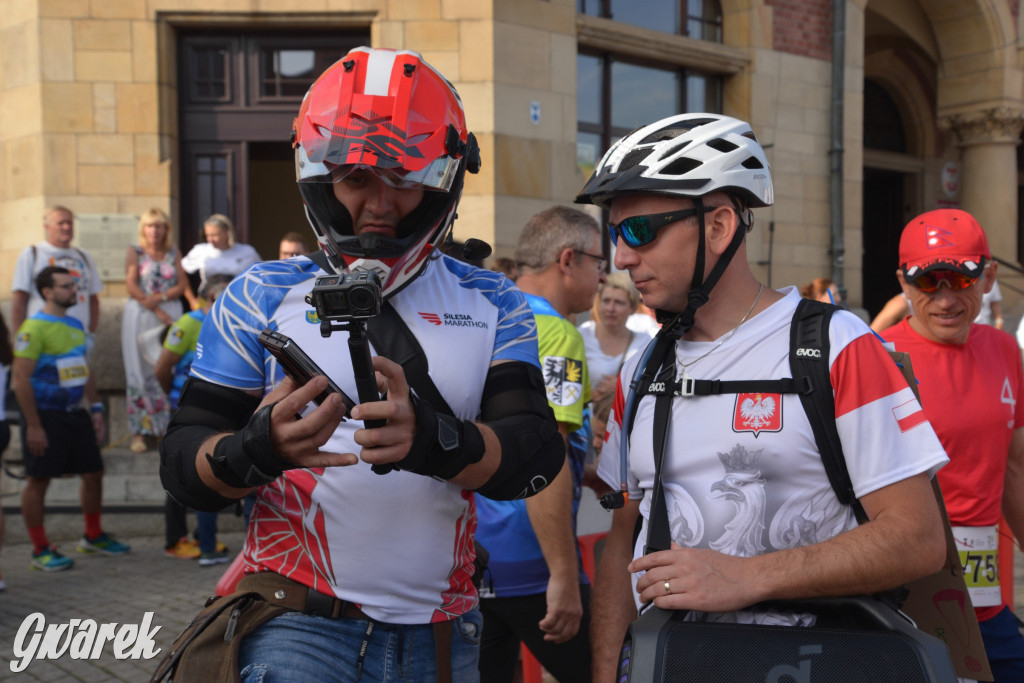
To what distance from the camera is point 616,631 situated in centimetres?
209

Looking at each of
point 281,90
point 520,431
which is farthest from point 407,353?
point 281,90

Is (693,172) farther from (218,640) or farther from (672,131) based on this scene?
(218,640)

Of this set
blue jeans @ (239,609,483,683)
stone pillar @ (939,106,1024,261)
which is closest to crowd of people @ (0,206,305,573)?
blue jeans @ (239,609,483,683)

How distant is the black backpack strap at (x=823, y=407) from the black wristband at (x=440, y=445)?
649 mm

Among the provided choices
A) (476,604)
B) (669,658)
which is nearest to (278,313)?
(476,604)

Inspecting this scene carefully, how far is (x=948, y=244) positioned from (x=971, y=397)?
523 millimetres

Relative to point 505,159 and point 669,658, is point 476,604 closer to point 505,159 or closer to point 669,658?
point 669,658

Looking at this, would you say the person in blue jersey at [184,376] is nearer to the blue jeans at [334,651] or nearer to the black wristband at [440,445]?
the blue jeans at [334,651]

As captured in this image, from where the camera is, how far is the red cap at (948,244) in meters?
3.11

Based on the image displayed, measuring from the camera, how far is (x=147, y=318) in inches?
324

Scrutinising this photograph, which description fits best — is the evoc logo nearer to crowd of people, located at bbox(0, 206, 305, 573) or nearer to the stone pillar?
crowd of people, located at bbox(0, 206, 305, 573)

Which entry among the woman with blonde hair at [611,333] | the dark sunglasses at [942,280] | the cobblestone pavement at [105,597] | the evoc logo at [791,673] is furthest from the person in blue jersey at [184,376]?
the evoc logo at [791,673]

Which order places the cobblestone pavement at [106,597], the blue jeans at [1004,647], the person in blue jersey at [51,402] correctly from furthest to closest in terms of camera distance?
the person in blue jersey at [51,402], the cobblestone pavement at [106,597], the blue jeans at [1004,647]

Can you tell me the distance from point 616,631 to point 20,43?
9069 millimetres
